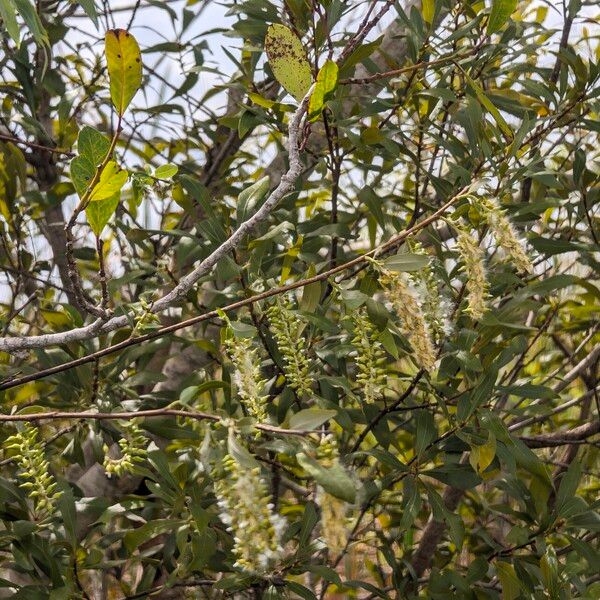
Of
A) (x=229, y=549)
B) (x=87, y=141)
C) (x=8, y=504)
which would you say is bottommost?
(x=229, y=549)

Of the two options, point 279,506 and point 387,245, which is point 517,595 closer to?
point 279,506

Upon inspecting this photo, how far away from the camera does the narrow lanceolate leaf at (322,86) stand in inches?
36.3

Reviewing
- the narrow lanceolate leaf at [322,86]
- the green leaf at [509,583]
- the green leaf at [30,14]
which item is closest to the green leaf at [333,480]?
the narrow lanceolate leaf at [322,86]

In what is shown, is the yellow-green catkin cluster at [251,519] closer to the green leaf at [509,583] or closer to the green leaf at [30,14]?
the green leaf at [30,14]

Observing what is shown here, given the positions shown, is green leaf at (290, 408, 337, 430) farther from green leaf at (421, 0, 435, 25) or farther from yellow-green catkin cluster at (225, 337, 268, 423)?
green leaf at (421, 0, 435, 25)

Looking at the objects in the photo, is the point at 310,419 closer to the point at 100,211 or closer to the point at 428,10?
the point at 100,211

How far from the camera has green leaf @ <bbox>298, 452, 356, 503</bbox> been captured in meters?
0.70

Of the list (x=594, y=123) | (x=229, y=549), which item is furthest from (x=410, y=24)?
(x=229, y=549)

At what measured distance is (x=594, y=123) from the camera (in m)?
1.54

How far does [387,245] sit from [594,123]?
76 cm

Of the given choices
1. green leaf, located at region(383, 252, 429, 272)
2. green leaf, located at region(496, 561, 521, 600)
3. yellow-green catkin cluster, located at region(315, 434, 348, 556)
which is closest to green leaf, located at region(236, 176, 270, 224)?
green leaf, located at region(383, 252, 429, 272)

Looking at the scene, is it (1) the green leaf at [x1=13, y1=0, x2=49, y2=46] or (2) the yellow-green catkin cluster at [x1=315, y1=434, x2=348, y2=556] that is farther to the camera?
(1) the green leaf at [x1=13, y1=0, x2=49, y2=46]

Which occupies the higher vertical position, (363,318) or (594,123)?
(594,123)

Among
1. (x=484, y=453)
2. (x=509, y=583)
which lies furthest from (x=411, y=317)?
(x=509, y=583)
